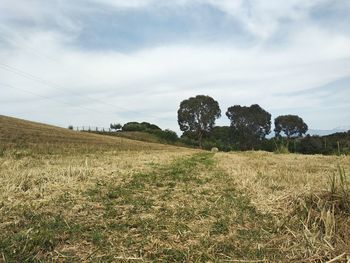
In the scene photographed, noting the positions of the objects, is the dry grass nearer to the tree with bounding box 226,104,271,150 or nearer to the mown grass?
the mown grass

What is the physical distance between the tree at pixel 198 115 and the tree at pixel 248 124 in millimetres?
5230

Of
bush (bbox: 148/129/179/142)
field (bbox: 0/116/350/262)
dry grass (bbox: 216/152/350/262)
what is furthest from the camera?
bush (bbox: 148/129/179/142)

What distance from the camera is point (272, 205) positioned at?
618 cm

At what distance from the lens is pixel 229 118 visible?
103562mm

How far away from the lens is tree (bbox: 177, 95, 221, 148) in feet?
324

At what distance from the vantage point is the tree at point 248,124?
321ft

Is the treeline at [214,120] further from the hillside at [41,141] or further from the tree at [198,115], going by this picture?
the hillside at [41,141]

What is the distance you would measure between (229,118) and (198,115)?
982cm

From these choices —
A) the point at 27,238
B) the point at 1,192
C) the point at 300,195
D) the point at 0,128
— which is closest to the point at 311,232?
the point at 300,195

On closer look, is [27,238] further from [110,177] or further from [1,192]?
[110,177]

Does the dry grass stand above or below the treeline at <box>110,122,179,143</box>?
below

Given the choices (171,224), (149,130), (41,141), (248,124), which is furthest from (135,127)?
(171,224)

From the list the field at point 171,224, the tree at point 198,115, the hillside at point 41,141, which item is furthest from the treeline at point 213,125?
the field at point 171,224

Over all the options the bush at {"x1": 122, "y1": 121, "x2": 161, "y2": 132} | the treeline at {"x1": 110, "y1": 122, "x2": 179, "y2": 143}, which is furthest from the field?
the bush at {"x1": 122, "y1": 121, "x2": 161, "y2": 132}
